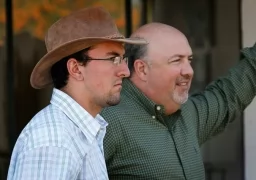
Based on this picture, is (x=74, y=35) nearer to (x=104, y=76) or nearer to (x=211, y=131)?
(x=104, y=76)

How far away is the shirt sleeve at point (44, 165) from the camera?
7.72 ft

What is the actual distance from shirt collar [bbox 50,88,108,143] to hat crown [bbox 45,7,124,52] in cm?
20

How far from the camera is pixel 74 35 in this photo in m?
2.71

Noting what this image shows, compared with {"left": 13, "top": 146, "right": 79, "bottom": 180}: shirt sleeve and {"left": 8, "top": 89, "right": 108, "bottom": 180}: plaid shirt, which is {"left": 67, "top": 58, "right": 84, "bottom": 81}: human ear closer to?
{"left": 8, "top": 89, "right": 108, "bottom": 180}: plaid shirt

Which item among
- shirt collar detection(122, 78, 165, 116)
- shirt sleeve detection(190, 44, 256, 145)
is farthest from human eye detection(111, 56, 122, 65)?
shirt sleeve detection(190, 44, 256, 145)

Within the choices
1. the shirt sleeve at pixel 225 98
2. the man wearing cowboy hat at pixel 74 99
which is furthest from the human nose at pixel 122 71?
the shirt sleeve at pixel 225 98

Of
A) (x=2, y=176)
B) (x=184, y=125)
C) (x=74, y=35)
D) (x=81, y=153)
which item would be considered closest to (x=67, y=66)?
(x=74, y=35)

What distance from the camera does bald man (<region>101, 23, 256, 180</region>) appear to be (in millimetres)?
3359

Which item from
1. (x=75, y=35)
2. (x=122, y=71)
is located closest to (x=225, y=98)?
(x=122, y=71)

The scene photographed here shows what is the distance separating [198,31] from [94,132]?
3213 mm

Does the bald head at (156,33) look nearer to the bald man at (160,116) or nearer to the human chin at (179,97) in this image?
the bald man at (160,116)

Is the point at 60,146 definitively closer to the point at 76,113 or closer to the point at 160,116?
the point at 76,113

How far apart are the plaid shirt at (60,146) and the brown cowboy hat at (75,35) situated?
0.15 m

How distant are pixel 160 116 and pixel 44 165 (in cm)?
126
